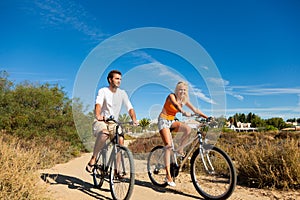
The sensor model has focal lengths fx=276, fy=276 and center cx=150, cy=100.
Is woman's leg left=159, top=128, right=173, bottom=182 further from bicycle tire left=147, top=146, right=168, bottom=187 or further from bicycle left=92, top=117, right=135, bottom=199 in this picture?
bicycle left=92, top=117, right=135, bottom=199

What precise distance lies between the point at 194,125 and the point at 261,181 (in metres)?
1.78

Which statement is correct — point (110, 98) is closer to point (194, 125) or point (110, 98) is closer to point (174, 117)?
point (174, 117)

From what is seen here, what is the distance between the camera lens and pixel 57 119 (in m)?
11.8

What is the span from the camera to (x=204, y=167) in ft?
16.7

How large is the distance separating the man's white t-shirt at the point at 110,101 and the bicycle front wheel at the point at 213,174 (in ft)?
5.48

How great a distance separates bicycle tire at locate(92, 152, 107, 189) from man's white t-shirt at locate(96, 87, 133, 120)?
0.83 metres

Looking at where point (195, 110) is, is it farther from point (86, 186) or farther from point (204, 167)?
point (86, 186)

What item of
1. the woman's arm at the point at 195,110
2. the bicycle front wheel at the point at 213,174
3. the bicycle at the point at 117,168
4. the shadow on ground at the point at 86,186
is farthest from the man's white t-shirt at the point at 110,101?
the bicycle front wheel at the point at 213,174

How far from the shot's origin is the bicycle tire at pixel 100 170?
17.3ft

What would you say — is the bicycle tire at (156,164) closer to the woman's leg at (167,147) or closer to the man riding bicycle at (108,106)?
the woman's leg at (167,147)

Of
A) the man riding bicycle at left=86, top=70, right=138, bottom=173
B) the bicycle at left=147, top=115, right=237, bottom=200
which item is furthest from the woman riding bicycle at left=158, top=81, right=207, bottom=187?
the man riding bicycle at left=86, top=70, right=138, bottom=173

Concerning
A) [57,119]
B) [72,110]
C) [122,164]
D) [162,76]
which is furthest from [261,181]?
[72,110]

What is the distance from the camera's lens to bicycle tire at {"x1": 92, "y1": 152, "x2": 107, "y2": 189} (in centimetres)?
527

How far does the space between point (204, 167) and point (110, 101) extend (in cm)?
213
